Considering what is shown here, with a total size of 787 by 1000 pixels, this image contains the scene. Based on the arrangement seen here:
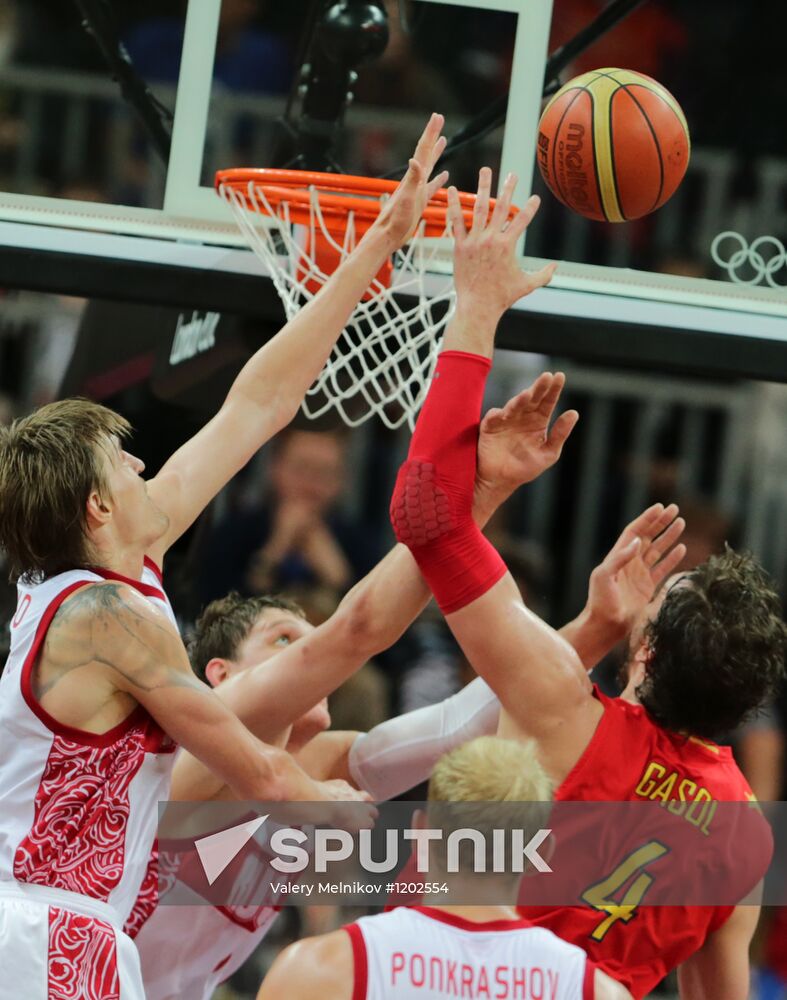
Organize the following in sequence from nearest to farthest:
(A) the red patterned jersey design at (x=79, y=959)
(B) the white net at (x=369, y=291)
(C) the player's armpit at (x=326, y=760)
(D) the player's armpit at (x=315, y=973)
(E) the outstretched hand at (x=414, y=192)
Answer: (D) the player's armpit at (x=315, y=973), (A) the red patterned jersey design at (x=79, y=959), (E) the outstretched hand at (x=414, y=192), (C) the player's armpit at (x=326, y=760), (B) the white net at (x=369, y=291)

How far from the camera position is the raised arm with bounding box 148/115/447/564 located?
3.58 meters

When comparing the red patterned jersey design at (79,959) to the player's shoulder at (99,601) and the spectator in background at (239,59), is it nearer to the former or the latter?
the player's shoulder at (99,601)

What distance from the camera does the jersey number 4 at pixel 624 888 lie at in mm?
3352

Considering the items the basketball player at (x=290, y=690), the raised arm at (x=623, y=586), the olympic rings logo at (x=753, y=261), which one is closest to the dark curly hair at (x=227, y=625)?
the basketball player at (x=290, y=690)

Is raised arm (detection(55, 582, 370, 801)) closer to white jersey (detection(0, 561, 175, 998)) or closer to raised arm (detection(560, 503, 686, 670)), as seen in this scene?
white jersey (detection(0, 561, 175, 998))

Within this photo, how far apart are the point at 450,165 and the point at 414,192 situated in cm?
421

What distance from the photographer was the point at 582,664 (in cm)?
342

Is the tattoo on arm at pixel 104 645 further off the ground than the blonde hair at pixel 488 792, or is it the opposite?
the tattoo on arm at pixel 104 645

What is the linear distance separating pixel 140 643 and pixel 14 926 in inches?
22.4

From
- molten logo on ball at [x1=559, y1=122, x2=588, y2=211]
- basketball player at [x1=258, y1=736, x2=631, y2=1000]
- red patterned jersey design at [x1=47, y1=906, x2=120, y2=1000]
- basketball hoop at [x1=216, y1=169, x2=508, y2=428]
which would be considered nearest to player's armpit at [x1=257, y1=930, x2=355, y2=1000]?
basketball player at [x1=258, y1=736, x2=631, y2=1000]

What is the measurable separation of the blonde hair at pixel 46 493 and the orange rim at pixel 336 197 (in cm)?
132

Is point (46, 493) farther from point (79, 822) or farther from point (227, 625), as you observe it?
point (227, 625)

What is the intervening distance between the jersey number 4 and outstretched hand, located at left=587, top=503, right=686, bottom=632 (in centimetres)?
59

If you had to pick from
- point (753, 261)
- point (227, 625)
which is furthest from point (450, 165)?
point (227, 625)
